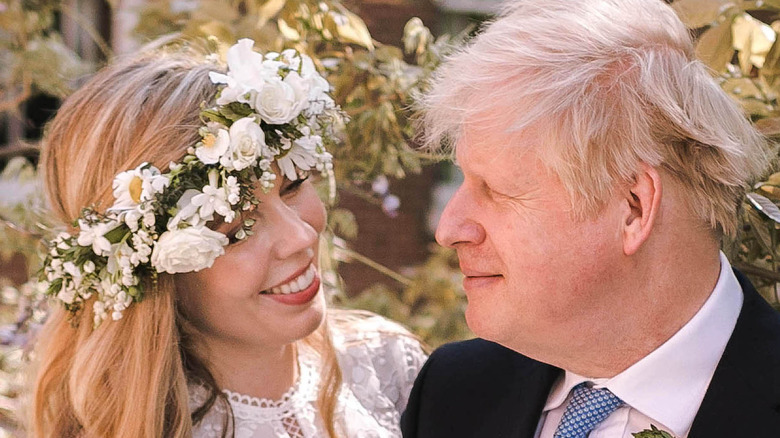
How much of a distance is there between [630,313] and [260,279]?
3.29ft

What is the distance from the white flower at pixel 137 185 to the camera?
245 cm

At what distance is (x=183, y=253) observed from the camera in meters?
2.39

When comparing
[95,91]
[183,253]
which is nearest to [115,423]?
[183,253]

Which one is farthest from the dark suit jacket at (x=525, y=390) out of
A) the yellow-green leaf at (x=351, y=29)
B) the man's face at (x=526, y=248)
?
the yellow-green leaf at (x=351, y=29)

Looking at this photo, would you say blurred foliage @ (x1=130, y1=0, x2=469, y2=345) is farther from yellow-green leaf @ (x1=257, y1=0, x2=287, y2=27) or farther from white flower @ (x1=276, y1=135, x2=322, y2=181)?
white flower @ (x1=276, y1=135, x2=322, y2=181)

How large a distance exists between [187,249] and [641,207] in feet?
3.65

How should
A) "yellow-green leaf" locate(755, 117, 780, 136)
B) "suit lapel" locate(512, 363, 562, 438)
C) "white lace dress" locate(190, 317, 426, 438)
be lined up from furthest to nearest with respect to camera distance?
1. "white lace dress" locate(190, 317, 426, 438)
2. "yellow-green leaf" locate(755, 117, 780, 136)
3. "suit lapel" locate(512, 363, 562, 438)

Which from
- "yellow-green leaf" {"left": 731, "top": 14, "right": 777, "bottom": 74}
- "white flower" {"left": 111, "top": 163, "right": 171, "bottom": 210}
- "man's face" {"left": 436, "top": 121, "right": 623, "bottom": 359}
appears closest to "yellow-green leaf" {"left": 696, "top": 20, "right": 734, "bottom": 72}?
"yellow-green leaf" {"left": 731, "top": 14, "right": 777, "bottom": 74}

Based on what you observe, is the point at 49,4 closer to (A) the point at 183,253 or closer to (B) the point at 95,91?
(B) the point at 95,91

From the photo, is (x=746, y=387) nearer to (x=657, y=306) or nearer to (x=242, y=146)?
(x=657, y=306)

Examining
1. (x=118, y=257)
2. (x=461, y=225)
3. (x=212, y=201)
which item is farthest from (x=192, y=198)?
(x=461, y=225)

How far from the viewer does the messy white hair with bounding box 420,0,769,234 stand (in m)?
2.00

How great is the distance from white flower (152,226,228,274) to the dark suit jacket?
69cm

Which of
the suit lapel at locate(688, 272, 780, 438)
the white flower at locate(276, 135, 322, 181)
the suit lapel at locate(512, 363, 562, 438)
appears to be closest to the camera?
the suit lapel at locate(688, 272, 780, 438)
